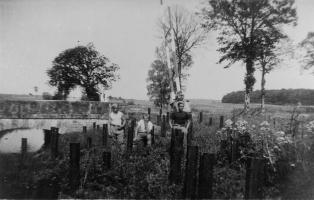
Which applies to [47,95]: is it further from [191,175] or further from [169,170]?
[191,175]

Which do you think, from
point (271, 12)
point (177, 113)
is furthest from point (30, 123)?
point (271, 12)

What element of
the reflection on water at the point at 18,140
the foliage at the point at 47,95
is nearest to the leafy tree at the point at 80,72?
the foliage at the point at 47,95

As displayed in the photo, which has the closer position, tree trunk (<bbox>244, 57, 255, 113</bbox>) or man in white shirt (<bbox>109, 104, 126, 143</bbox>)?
man in white shirt (<bbox>109, 104, 126, 143</bbox>)

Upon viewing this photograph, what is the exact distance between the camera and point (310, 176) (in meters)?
7.46

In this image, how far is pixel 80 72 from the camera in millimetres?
28391

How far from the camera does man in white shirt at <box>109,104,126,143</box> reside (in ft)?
40.8

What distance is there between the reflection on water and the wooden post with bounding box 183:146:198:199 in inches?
395

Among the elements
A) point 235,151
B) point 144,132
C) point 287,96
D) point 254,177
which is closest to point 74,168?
point 144,132

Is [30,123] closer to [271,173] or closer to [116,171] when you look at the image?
[116,171]

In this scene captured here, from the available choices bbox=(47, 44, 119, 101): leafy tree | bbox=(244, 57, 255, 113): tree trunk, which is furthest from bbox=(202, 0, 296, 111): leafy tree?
bbox=(47, 44, 119, 101): leafy tree

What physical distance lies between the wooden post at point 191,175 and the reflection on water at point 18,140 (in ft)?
32.9

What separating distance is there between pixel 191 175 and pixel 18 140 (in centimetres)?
1247

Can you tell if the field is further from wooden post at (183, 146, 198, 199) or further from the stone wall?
the stone wall

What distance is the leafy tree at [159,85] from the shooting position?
2638cm
